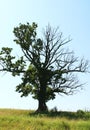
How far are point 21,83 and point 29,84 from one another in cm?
116

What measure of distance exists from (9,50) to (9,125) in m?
26.4

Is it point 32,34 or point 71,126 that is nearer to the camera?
point 71,126

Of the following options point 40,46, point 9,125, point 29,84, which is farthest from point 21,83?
point 9,125

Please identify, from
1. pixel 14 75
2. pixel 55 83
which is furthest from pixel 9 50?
pixel 55 83

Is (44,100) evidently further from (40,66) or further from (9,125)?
(9,125)

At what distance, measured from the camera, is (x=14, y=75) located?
179 feet

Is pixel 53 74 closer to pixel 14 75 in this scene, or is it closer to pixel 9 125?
pixel 14 75

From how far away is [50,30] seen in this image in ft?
189

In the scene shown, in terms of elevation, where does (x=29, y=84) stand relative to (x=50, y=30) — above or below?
below

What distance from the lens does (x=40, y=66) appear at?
55094 millimetres

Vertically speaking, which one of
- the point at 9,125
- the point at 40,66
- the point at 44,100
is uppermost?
the point at 40,66

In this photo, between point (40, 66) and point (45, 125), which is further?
point (40, 66)

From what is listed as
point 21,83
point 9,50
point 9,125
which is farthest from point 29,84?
point 9,125

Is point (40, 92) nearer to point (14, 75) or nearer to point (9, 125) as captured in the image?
point (14, 75)
